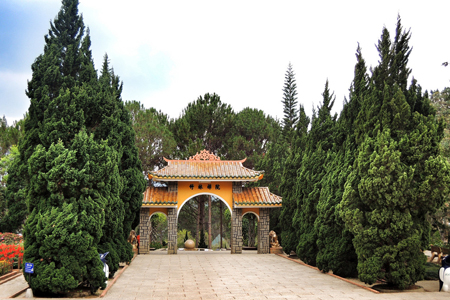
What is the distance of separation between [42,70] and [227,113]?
16560 millimetres

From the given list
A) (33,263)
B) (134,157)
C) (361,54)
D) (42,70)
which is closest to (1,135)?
(134,157)

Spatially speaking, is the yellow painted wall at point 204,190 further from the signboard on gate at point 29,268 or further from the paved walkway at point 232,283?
the signboard on gate at point 29,268

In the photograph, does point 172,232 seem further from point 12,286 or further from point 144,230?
point 12,286

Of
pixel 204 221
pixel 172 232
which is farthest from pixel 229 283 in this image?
pixel 204 221

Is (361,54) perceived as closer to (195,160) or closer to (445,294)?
(445,294)

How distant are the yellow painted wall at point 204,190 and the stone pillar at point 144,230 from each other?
1.51 metres

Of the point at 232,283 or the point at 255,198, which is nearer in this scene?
the point at 232,283

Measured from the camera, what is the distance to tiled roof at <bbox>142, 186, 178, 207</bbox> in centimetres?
1619

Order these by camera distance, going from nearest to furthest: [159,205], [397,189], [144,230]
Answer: [397,189] < [159,205] < [144,230]

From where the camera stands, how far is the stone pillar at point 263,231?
1694 centimetres

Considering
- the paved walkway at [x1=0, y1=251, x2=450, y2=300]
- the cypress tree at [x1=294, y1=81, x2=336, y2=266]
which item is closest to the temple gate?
the cypress tree at [x1=294, y1=81, x2=336, y2=266]

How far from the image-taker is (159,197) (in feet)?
54.7

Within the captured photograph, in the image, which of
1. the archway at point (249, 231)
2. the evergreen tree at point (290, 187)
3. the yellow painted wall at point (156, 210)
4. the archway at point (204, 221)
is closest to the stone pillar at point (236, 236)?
the evergreen tree at point (290, 187)

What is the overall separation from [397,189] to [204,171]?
1011 centimetres
